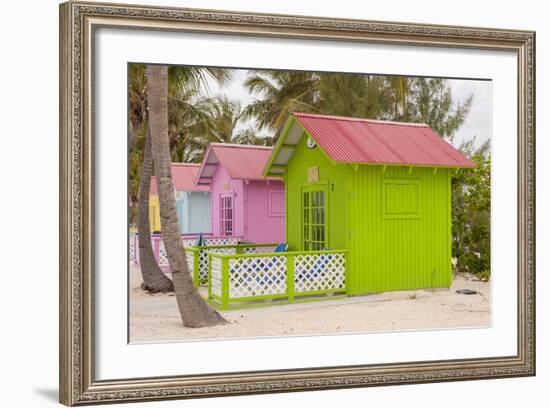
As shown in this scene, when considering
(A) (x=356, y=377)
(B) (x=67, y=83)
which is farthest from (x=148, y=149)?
(A) (x=356, y=377)

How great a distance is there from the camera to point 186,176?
998 centimetres

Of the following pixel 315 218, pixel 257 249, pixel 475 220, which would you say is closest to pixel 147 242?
pixel 257 249

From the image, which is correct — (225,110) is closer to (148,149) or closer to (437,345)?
(148,149)

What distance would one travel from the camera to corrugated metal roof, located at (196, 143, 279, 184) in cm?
979

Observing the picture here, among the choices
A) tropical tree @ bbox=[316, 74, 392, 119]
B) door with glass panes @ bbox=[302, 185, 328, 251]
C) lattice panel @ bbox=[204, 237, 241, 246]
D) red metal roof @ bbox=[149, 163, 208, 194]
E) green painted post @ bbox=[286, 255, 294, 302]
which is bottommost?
green painted post @ bbox=[286, 255, 294, 302]

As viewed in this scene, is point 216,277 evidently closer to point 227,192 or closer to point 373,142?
point 373,142

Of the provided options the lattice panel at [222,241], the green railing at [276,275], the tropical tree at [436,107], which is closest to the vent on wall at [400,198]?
the green railing at [276,275]

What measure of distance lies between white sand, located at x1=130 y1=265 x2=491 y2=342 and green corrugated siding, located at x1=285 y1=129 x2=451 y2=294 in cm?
50

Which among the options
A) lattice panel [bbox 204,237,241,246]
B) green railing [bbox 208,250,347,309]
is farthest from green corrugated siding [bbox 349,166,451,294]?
lattice panel [bbox 204,237,241,246]

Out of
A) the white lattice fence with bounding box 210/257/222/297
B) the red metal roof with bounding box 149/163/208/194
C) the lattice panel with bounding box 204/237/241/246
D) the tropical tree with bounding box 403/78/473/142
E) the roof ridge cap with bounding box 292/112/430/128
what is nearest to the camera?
the tropical tree with bounding box 403/78/473/142

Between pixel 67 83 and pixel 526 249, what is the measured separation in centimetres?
464

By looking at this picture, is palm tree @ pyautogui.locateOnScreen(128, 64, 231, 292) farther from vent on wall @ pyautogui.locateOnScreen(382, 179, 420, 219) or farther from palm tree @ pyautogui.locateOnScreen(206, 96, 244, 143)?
vent on wall @ pyautogui.locateOnScreen(382, 179, 420, 219)

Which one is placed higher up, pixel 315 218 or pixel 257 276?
pixel 315 218

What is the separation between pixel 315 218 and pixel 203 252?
6.39ft
